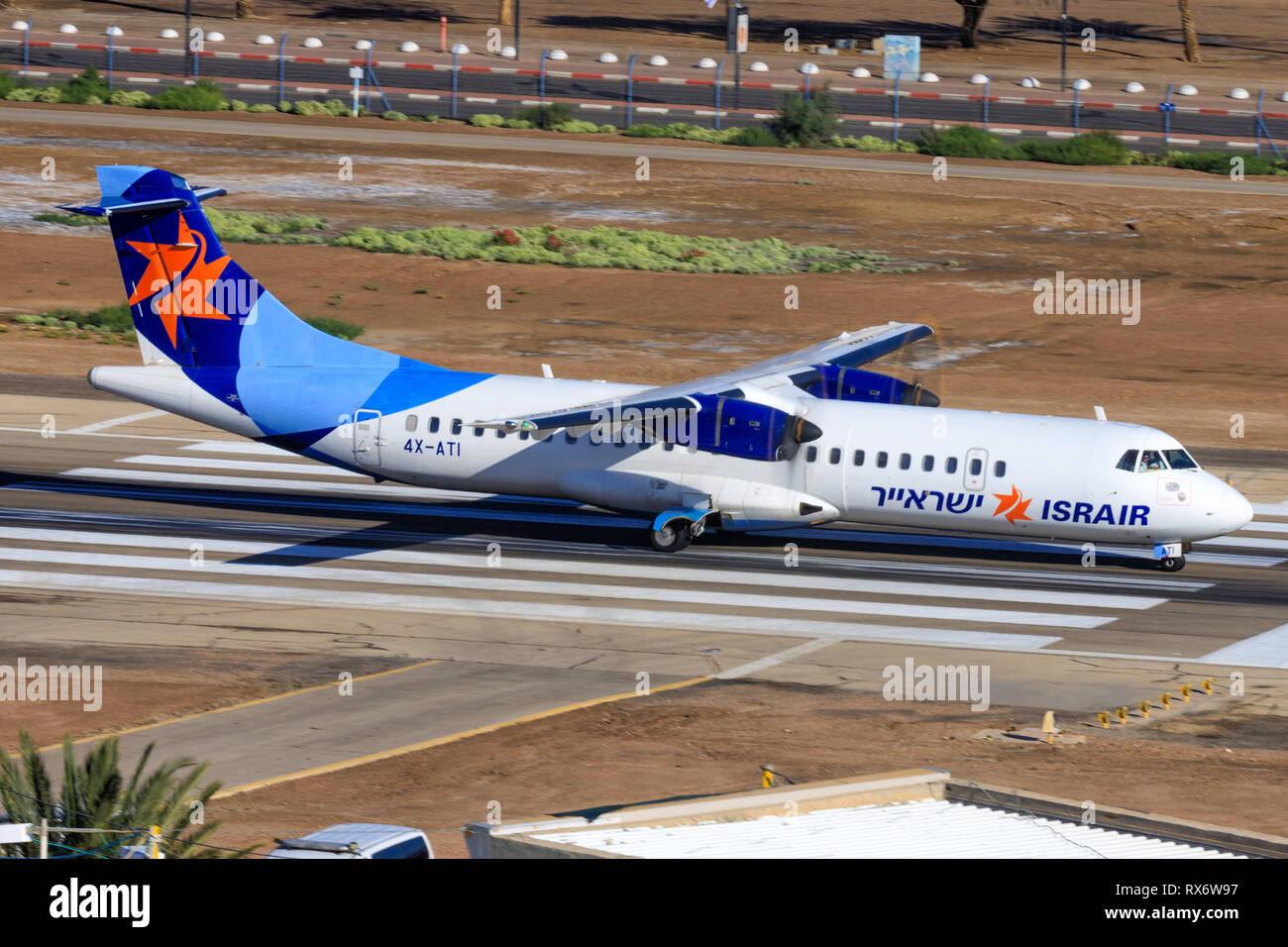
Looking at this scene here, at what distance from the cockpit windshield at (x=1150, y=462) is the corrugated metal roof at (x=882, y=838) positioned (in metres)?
14.7

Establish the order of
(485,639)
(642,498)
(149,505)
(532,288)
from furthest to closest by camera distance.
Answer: (532,288)
(149,505)
(642,498)
(485,639)

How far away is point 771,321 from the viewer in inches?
1863

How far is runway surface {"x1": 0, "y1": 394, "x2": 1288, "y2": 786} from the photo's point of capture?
75.4 feet

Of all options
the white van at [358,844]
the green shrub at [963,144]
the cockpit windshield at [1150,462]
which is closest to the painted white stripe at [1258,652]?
the cockpit windshield at [1150,462]

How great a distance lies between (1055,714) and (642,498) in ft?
31.9

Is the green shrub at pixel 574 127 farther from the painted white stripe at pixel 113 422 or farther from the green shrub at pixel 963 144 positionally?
the painted white stripe at pixel 113 422

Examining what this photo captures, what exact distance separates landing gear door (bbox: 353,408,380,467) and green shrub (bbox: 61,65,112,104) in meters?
50.0

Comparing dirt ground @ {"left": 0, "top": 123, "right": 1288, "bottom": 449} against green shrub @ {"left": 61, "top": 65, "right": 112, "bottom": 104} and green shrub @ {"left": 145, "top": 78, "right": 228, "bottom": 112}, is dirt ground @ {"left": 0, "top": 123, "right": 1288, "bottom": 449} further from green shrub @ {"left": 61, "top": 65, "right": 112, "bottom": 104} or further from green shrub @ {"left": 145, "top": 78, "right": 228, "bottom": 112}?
green shrub @ {"left": 145, "top": 78, "right": 228, "bottom": 112}

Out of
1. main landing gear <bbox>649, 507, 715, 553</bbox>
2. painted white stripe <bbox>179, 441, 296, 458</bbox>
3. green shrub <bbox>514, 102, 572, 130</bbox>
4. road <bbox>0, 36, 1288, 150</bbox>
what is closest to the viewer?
main landing gear <bbox>649, 507, 715, 553</bbox>

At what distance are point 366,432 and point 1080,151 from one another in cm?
4570

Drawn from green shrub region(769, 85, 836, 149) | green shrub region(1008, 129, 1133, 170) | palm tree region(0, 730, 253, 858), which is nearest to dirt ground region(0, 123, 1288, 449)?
green shrub region(1008, 129, 1133, 170)

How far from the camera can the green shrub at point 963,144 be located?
6856 centimetres
